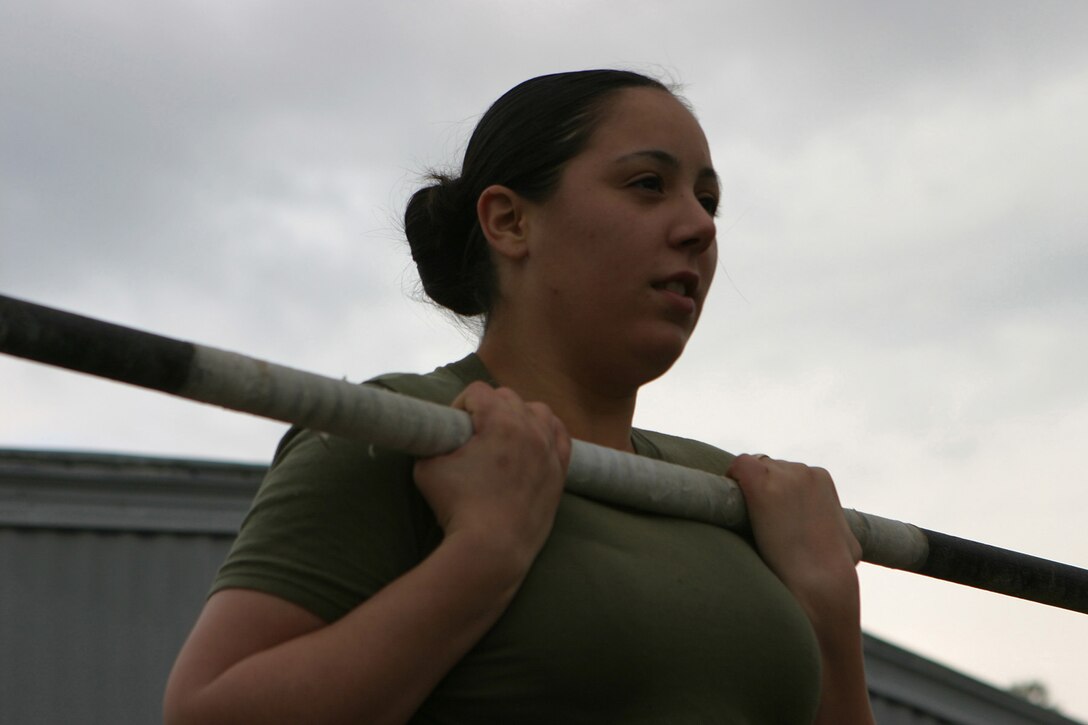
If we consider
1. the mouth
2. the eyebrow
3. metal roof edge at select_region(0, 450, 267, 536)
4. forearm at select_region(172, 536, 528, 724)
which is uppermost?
metal roof edge at select_region(0, 450, 267, 536)

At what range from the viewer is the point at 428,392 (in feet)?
6.26

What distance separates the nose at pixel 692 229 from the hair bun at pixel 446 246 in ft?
1.22

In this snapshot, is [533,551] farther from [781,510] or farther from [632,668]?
[781,510]

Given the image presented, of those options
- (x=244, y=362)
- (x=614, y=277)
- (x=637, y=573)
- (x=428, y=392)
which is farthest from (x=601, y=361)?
(x=244, y=362)

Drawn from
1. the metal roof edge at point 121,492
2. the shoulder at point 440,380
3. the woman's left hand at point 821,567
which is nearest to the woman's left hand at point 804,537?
the woman's left hand at point 821,567

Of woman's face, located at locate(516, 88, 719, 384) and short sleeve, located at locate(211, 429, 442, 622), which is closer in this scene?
short sleeve, located at locate(211, 429, 442, 622)

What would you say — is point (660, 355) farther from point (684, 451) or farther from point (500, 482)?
point (500, 482)

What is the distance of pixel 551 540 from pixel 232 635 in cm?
38

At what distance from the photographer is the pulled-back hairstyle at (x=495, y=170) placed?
84.0 inches

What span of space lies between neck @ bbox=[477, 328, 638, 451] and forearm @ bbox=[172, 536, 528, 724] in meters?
0.52

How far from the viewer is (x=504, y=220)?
2.17 metres

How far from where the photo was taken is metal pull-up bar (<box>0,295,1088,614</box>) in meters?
1.32

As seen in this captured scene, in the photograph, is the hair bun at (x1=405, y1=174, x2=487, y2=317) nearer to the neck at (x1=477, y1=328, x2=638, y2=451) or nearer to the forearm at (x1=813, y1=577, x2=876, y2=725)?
the neck at (x1=477, y1=328, x2=638, y2=451)

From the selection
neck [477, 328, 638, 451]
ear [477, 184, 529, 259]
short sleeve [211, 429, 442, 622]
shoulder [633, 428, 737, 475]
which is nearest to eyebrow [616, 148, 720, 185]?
ear [477, 184, 529, 259]
